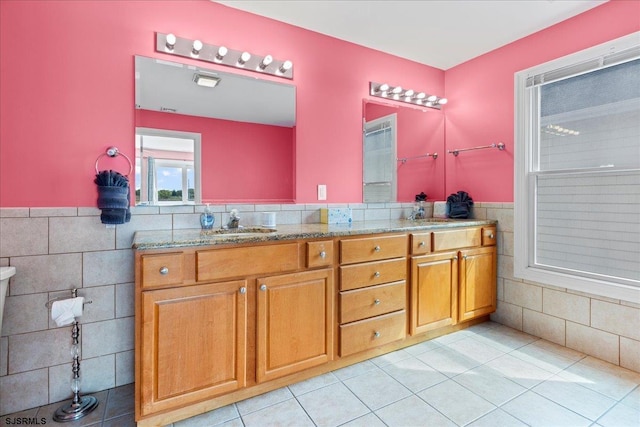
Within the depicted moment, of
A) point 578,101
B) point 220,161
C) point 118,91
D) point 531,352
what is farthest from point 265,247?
point 578,101

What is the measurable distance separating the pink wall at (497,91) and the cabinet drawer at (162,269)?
261 cm

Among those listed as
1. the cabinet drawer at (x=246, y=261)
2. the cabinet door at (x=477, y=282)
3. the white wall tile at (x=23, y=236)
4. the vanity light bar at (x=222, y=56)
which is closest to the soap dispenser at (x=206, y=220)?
the cabinet drawer at (x=246, y=261)

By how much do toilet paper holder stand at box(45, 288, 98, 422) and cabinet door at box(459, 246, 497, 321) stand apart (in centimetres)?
249

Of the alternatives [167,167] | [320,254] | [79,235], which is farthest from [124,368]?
[320,254]

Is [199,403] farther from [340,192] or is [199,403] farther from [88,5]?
[88,5]

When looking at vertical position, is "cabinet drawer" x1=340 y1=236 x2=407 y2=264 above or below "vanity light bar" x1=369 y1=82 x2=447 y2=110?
below

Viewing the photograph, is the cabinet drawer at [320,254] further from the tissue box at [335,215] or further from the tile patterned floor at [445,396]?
the tile patterned floor at [445,396]

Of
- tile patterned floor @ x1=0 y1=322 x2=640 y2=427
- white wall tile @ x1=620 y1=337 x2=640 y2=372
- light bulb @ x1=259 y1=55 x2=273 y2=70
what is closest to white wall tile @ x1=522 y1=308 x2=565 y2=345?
tile patterned floor @ x1=0 y1=322 x2=640 y2=427

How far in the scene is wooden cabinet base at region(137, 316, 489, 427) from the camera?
5.12 ft

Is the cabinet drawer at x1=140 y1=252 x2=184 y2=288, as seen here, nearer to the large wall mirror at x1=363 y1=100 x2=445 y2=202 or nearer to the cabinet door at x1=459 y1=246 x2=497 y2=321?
the large wall mirror at x1=363 y1=100 x2=445 y2=202

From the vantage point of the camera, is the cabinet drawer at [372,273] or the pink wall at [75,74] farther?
the cabinet drawer at [372,273]

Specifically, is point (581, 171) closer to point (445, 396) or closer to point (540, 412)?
point (540, 412)

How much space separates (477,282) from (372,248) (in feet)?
3.86

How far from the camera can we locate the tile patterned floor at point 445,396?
1.61 metres
